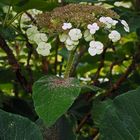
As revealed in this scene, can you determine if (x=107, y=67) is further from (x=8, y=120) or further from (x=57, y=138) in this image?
(x=8, y=120)

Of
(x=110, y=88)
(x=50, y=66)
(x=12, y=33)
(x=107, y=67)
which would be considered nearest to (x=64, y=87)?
(x=12, y=33)

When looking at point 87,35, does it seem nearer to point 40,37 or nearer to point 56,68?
point 40,37

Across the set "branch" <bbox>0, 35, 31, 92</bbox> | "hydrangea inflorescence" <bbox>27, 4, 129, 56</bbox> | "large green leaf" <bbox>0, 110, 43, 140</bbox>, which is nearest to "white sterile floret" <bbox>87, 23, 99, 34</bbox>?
"hydrangea inflorescence" <bbox>27, 4, 129, 56</bbox>

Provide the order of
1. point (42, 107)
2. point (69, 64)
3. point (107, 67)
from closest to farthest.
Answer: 1. point (42, 107)
2. point (69, 64)
3. point (107, 67)

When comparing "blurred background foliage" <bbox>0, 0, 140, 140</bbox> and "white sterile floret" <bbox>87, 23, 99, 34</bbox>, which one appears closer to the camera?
"white sterile floret" <bbox>87, 23, 99, 34</bbox>

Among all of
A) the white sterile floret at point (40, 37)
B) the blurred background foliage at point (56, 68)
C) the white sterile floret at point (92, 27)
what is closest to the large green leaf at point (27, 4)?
the blurred background foliage at point (56, 68)

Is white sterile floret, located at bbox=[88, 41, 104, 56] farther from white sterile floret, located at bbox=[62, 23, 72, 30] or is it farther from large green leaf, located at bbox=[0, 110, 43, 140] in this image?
large green leaf, located at bbox=[0, 110, 43, 140]
